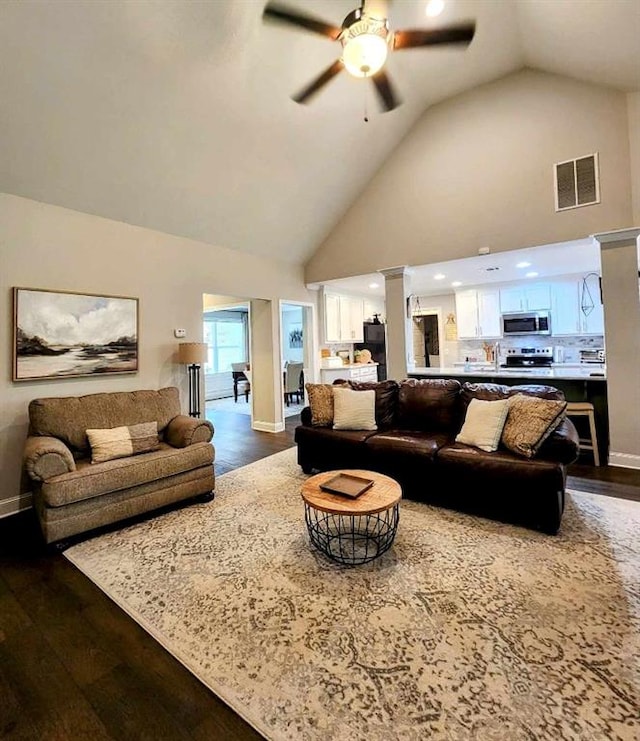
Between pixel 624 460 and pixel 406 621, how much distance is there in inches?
142

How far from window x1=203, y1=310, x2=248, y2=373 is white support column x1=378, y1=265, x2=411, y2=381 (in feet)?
17.5

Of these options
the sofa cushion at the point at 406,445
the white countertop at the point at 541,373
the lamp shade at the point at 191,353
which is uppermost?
the lamp shade at the point at 191,353

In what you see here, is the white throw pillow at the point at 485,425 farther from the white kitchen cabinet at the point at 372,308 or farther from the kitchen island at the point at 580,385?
the white kitchen cabinet at the point at 372,308

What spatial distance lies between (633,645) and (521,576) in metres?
0.56

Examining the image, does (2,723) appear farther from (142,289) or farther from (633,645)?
(142,289)

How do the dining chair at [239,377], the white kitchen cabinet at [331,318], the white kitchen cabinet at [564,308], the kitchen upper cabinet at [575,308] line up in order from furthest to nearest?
the dining chair at [239,377] → the white kitchen cabinet at [331,318] → the white kitchen cabinet at [564,308] → the kitchen upper cabinet at [575,308]

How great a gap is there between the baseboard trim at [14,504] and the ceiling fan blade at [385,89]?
4.66 metres

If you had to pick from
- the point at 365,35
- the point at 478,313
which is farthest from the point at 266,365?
the point at 365,35

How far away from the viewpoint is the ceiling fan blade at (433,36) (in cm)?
250

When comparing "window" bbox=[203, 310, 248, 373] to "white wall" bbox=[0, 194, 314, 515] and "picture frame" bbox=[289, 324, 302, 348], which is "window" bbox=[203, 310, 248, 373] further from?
"white wall" bbox=[0, 194, 314, 515]

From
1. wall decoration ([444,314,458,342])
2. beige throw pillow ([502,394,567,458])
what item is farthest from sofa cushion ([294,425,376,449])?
wall decoration ([444,314,458,342])

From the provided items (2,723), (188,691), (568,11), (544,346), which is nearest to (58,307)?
(2,723)

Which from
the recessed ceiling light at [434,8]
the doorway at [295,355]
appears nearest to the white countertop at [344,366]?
the doorway at [295,355]

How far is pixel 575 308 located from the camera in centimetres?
640
